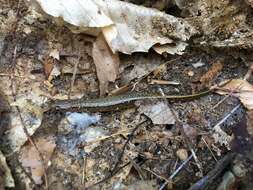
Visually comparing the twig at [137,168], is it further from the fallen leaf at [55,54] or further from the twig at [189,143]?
the fallen leaf at [55,54]

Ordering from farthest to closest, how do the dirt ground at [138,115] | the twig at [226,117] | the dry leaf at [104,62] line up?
1. the dry leaf at [104,62]
2. the twig at [226,117]
3. the dirt ground at [138,115]

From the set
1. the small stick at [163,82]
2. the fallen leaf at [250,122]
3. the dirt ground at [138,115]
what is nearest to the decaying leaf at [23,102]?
the dirt ground at [138,115]

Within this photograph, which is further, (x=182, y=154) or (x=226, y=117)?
(x=226, y=117)

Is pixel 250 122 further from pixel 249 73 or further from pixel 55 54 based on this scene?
pixel 55 54

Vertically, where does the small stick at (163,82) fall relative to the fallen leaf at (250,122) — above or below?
above

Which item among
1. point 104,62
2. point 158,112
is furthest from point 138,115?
point 104,62

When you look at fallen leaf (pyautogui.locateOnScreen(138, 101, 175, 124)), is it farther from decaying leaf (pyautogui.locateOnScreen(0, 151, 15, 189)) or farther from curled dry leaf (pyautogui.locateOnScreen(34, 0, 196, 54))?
decaying leaf (pyautogui.locateOnScreen(0, 151, 15, 189))

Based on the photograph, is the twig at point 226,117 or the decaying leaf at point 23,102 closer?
the decaying leaf at point 23,102
